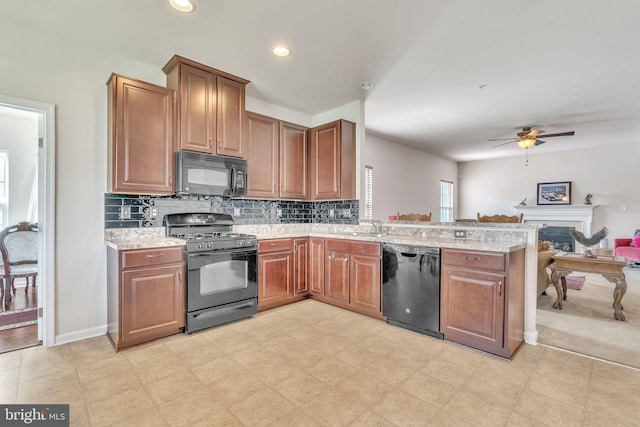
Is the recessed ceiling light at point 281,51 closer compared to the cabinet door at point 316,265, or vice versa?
the recessed ceiling light at point 281,51

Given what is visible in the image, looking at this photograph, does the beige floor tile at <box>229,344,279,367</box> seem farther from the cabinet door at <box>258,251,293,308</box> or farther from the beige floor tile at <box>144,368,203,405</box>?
the cabinet door at <box>258,251,293,308</box>

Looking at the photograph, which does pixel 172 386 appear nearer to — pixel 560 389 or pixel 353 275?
pixel 353 275

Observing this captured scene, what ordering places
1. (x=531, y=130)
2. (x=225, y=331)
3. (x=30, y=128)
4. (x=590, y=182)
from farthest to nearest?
(x=590, y=182) → (x=531, y=130) → (x=30, y=128) → (x=225, y=331)

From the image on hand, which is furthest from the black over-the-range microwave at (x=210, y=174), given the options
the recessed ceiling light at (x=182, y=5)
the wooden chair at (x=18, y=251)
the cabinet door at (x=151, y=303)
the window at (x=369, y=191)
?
the window at (x=369, y=191)

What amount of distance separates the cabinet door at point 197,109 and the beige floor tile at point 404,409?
282 cm

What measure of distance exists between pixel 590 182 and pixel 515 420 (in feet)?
27.1

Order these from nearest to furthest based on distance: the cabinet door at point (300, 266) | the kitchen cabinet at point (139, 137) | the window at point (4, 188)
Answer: the kitchen cabinet at point (139, 137) → the cabinet door at point (300, 266) → the window at point (4, 188)

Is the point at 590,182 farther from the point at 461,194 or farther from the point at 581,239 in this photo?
the point at 581,239

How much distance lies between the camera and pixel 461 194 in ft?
31.6

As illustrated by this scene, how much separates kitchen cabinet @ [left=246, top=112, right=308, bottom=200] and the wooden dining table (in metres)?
3.40

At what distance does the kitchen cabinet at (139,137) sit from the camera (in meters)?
2.67

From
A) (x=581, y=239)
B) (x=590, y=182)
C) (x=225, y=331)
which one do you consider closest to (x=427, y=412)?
(x=225, y=331)

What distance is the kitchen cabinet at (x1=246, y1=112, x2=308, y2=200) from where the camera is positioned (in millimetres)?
3719

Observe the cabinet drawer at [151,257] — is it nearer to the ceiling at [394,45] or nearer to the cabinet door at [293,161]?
the cabinet door at [293,161]
